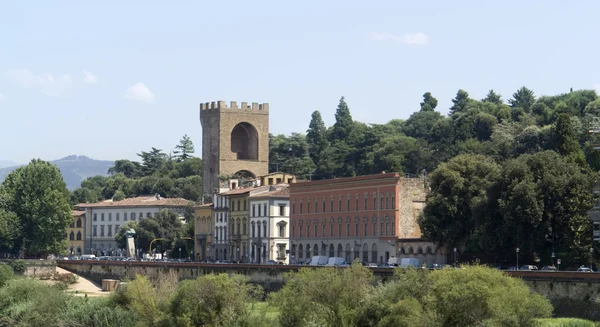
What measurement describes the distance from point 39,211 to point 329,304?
230ft

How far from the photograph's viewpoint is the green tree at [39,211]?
12606cm

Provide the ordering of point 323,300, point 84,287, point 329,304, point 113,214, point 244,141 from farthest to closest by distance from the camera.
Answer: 1. point 244,141
2. point 113,214
3. point 84,287
4. point 323,300
5. point 329,304

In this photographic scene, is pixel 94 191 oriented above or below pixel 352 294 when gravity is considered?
above

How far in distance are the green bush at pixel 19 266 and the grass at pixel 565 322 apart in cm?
6482

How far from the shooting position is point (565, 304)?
207ft

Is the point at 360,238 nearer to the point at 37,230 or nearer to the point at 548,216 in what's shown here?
the point at 548,216

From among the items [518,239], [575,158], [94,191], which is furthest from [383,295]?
[94,191]

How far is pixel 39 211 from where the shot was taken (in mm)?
126000

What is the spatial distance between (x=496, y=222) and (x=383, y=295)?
76.7 ft

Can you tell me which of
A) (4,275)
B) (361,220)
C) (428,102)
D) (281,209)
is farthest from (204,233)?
(428,102)

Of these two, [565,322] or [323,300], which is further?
[323,300]

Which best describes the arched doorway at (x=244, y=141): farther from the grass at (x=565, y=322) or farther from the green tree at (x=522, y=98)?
the grass at (x=565, y=322)

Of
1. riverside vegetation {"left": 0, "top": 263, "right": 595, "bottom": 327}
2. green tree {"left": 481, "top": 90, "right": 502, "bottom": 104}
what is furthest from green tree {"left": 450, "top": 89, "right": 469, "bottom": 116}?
riverside vegetation {"left": 0, "top": 263, "right": 595, "bottom": 327}

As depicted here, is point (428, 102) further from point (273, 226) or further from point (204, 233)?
point (273, 226)
